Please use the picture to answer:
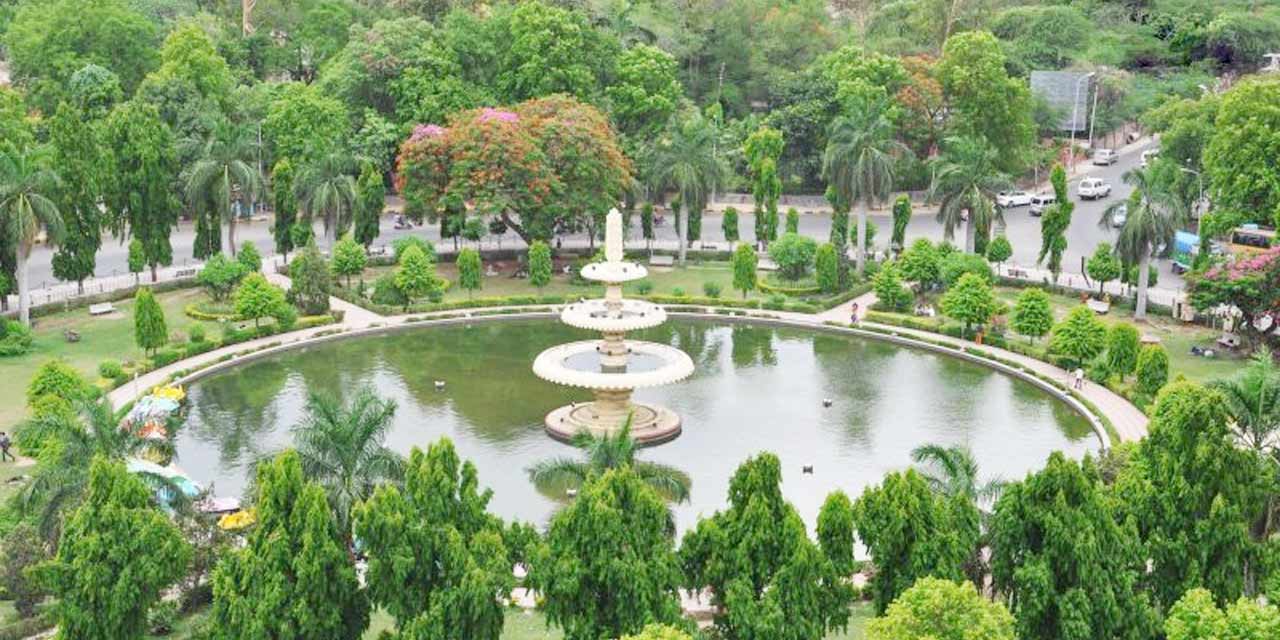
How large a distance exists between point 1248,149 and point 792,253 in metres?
26.8

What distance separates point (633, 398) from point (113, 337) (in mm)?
28860

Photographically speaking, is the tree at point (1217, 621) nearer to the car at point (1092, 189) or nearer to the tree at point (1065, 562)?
the tree at point (1065, 562)

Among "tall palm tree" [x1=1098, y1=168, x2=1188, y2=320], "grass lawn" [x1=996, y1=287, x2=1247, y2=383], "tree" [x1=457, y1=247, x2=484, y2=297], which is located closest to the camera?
"grass lawn" [x1=996, y1=287, x2=1247, y2=383]

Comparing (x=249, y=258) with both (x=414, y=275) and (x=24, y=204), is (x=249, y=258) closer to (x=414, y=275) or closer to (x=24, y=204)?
(x=414, y=275)

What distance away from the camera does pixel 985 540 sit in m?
43.5

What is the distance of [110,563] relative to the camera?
4050 centimetres

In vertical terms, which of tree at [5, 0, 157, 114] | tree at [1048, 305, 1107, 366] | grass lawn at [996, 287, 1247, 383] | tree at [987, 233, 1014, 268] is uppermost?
tree at [5, 0, 157, 114]

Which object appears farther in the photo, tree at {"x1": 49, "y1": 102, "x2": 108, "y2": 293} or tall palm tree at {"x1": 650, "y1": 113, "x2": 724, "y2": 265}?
tall palm tree at {"x1": 650, "y1": 113, "x2": 724, "y2": 265}

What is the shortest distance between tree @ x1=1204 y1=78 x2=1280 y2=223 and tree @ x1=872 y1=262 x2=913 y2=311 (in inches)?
829

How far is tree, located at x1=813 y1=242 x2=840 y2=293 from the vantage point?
285 ft

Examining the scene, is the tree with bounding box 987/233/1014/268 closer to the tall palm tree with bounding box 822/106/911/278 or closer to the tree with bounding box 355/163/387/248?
the tall palm tree with bounding box 822/106/911/278

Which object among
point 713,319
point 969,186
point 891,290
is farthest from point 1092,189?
point 713,319

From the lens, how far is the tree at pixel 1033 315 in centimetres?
7575

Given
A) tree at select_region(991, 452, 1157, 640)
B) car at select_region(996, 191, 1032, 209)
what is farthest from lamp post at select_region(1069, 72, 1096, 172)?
tree at select_region(991, 452, 1157, 640)
